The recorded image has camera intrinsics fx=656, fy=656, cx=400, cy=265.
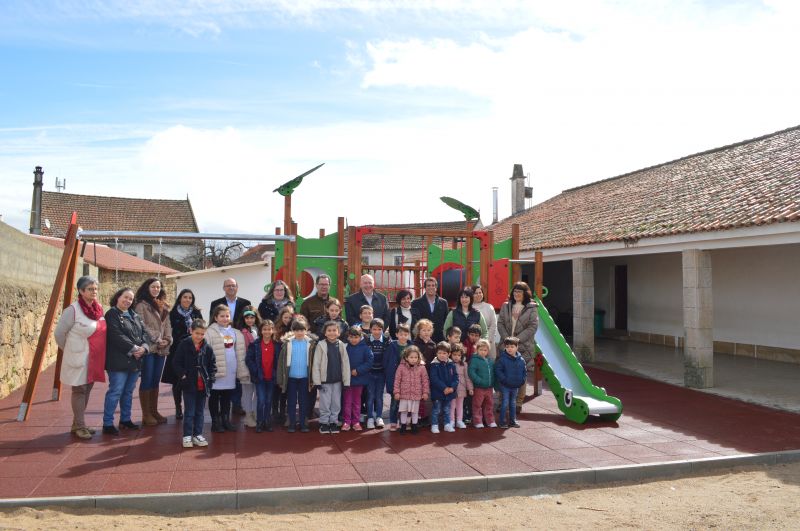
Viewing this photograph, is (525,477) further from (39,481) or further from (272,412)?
(39,481)

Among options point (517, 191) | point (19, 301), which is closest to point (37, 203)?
point (517, 191)

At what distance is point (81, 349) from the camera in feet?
22.2

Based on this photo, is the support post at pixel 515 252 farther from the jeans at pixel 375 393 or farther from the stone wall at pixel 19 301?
the stone wall at pixel 19 301

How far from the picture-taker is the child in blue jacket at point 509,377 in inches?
304

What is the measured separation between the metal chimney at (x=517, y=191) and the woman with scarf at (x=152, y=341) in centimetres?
2355

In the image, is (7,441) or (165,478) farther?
(7,441)

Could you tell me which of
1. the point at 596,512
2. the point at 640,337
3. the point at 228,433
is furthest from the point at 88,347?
the point at 640,337

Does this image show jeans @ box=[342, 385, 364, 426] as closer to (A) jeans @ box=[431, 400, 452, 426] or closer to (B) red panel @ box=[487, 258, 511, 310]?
(A) jeans @ box=[431, 400, 452, 426]

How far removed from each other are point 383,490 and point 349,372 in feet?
6.54

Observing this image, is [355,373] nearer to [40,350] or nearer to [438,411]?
[438,411]

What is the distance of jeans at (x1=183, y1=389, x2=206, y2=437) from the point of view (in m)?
6.54

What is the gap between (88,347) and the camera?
22.4ft

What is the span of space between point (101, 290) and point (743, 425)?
19435mm

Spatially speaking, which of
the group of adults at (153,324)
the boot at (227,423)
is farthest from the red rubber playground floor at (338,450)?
the group of adults at (153,324)
